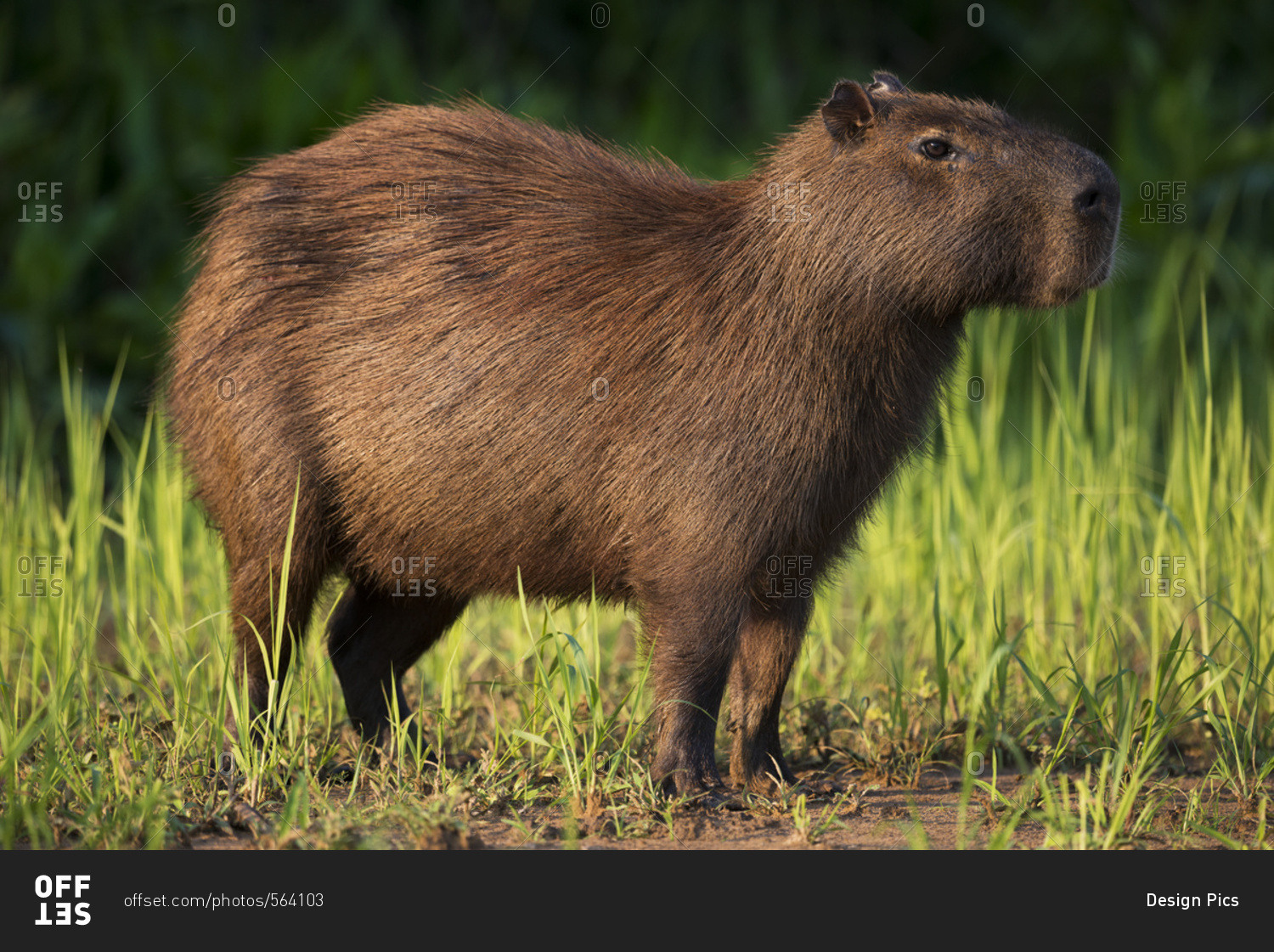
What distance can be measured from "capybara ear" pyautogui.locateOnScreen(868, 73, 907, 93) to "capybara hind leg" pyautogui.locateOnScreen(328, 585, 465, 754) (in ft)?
5.81

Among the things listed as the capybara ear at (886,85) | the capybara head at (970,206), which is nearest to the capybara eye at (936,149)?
the capybara head at (970,206)

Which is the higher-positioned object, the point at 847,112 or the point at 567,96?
the point at 567,96

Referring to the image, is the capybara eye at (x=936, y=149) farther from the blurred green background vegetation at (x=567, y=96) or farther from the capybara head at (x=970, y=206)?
the blurred green background vegetation at (x=567, y=96)

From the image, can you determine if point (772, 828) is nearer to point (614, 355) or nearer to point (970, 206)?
point (614, 355)

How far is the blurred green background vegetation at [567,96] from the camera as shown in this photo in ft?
23.2

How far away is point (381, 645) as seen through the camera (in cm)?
405

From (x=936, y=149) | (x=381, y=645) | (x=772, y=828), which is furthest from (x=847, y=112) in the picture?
(x=381, y=645)

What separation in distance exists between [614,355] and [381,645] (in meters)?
1.21

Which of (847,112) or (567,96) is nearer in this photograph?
(847,112)

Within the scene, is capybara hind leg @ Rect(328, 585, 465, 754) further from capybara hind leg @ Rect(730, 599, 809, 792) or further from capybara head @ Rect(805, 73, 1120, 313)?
capybara head @ Rect(805, 73, 1120, 313)

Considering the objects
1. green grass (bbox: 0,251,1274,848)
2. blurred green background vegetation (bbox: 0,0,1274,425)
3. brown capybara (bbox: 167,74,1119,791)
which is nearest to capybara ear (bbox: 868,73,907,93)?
brown capybara (bbox: 167,74,1119,791)

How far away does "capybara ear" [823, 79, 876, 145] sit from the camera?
324cm

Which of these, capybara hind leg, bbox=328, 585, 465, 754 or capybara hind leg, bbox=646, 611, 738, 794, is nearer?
capybara hind leg, bbox=646, 611, 738, 794

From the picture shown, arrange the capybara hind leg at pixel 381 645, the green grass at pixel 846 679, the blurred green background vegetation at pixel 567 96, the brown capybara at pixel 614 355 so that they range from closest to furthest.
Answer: the green grass at pixel 846 679
the brown capybara at pixel 614 355
the capybara hind leg at pixel 381 645
the blurred green background vegetation at pixel 567 96
